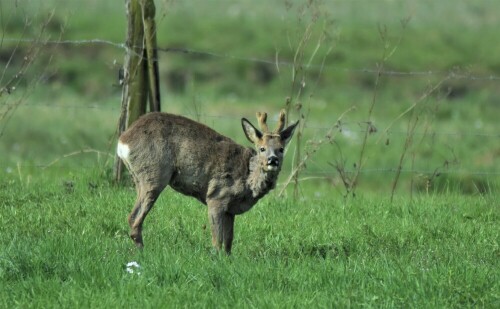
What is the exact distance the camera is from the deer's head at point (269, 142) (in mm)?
9836

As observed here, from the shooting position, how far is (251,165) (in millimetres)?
10281

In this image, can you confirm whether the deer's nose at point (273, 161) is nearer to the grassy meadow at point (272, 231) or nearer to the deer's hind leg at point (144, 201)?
the grassy meadow at point (272, 231)

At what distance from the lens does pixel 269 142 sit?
32.8 feet

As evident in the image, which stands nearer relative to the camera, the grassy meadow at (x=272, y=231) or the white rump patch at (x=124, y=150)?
the grassy meadow at (x=272, y=231)

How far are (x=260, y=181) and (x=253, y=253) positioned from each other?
0.65 meters

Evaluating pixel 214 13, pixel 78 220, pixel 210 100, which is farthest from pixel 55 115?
pixel 78 220

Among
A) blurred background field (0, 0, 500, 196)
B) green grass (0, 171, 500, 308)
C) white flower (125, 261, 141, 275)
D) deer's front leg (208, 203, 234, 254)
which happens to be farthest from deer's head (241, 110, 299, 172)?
blurred background field (0, 0, 500, 196)

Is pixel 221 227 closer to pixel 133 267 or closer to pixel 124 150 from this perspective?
pixel 124 150

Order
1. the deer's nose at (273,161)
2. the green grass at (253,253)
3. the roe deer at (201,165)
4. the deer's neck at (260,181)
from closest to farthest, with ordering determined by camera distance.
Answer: the green grass at (253,253)
the deer's nose at (273,161)
the roe deer at (201,165)
the deer's neck at (260,181)

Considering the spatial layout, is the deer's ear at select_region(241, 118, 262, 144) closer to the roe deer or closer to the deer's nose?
the roe deer

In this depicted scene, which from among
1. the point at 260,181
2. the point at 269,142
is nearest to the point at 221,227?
the point at 260,181

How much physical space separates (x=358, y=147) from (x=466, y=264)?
42.7 feet

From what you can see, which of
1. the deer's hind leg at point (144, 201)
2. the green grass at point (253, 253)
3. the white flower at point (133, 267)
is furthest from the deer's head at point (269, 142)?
the white flower at point (133, 267)

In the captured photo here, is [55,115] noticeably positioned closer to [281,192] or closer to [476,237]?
[281,192]
